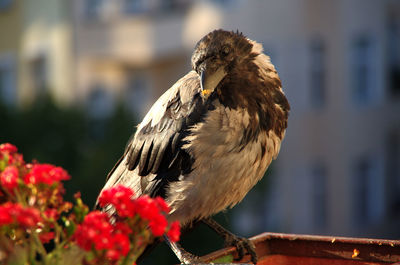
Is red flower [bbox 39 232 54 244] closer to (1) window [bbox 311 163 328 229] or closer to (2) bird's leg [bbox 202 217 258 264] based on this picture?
(2) bird's leg [bbox 202 217 258 264]

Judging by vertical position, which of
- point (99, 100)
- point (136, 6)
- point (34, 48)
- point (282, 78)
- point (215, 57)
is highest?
point (136, 6)

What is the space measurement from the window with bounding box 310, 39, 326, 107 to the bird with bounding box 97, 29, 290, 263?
44.7 ft

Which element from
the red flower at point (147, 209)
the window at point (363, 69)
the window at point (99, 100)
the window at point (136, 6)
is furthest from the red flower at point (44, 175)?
the window at point (99, 100)

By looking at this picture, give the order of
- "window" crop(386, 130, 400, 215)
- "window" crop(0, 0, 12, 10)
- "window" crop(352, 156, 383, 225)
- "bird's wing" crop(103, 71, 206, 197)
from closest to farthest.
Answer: "bird's wing" crop(103, 71, 206, 197) → "window" crop(352, 156, 383, 225) → "window" crop(386, 130, 400, 215) → "window" crop(0, 0, 12, 10)

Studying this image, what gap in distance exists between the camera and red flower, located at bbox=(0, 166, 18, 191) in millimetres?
1966

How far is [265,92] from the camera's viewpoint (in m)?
3.55

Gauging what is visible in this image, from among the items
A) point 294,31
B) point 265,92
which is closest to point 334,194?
point 294,31

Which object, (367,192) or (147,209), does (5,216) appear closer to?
(147,209)

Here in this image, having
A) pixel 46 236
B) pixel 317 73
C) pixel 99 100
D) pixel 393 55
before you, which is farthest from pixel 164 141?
pixel 99 100

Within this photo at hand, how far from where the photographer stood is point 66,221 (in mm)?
2043

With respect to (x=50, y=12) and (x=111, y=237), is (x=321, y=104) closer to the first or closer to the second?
(x=50, y=12)

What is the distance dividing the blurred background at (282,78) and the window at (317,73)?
0.02 m

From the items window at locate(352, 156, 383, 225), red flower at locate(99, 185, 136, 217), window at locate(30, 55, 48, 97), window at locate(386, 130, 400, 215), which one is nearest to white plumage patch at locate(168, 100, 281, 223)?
red flower at locate(99, 185, 136, 217)

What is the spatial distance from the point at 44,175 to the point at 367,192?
1772cm
